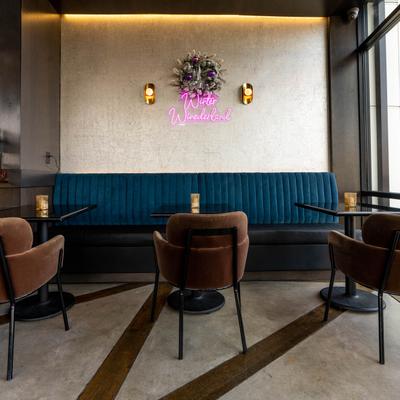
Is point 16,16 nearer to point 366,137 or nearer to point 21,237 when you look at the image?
point 21,237

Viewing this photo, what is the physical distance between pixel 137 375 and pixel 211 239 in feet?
2.92

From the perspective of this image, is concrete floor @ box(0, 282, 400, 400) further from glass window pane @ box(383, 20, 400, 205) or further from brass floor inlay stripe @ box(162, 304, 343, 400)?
glass window pane @ box(383, 20, 400, 205)

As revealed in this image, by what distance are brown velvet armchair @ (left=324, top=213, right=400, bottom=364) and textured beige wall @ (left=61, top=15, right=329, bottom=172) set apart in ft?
7.13

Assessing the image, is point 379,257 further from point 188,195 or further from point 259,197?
point 188,195

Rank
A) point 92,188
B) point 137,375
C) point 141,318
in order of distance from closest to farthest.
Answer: point 137,375 < point 141,318 < point 92,188

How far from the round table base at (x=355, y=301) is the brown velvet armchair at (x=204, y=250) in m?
1.10

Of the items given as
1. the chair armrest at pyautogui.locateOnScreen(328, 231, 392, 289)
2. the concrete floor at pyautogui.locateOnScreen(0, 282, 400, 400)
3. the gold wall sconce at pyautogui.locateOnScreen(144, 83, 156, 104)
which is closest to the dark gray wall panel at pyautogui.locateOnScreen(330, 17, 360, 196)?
the concrete floor at pyautogui.locateOnScreen(0, 282, 400, 400)

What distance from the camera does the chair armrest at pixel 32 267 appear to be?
163cm

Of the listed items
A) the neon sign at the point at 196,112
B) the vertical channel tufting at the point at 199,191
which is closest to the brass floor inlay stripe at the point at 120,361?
the vertical channel tufting at the point at 199,191

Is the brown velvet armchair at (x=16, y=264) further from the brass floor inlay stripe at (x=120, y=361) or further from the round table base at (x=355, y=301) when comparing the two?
the round table base at (x=355, y=301)

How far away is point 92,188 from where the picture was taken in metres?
3.49

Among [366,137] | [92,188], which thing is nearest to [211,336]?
[92,188]

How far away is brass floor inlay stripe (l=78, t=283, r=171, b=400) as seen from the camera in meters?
1.44

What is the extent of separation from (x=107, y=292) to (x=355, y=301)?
2.31 meters
